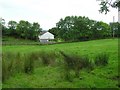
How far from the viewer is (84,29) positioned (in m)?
90.0

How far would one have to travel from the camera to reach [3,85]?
969cm

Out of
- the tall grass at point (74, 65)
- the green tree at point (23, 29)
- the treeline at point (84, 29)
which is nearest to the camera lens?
the tall grass at point (74, 65)

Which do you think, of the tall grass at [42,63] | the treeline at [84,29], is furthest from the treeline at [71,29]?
the tall grass at [42,63]

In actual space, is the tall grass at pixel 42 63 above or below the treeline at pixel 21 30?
below

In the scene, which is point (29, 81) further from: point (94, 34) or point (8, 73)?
point (94, 34)

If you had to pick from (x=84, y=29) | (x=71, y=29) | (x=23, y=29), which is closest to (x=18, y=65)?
(x=84, y=29)

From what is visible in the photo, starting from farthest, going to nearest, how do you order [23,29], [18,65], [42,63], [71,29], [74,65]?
[23,29] < [71,29] < [42,63] < [74,65] < [18,65]

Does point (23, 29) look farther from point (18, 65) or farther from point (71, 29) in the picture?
point (18, 65)

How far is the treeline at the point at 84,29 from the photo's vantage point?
8800cm

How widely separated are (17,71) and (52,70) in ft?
5.94

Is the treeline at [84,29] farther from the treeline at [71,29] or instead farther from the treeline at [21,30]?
the treeline at [21,30]

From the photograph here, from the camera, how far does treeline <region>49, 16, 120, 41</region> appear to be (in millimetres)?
88000

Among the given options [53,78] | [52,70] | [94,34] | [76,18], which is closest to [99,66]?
[52,70]

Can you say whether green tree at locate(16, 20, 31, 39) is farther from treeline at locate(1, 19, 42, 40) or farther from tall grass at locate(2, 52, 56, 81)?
tall grass at locate(2, 52, 56, 81)
